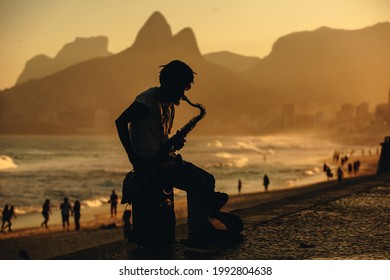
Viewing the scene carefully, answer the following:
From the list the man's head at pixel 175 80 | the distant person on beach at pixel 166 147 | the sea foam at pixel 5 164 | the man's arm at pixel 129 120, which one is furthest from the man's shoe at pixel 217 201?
the sea foam at pixel 5 164

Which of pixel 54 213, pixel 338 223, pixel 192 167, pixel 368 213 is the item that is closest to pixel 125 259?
pixel 192 167

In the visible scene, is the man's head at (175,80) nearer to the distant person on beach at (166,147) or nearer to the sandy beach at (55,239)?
the distant person on beach at (166,147)

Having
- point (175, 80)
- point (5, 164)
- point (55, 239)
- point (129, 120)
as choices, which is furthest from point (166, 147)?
point (5, 164)

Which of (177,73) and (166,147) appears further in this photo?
(177,73)

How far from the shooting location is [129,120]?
450 centimetres

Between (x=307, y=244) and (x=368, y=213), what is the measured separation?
2.57m

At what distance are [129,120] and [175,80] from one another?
573 millimetres

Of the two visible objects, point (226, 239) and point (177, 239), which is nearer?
point (226, 239)

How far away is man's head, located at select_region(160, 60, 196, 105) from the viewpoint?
466cm

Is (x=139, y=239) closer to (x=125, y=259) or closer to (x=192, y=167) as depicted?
(x=125, y=259)

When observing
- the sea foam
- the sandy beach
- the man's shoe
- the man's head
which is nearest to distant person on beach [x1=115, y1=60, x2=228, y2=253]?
the man's head

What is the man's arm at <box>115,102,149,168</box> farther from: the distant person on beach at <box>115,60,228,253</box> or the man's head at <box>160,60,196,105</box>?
the man's head at <box>160,60,196,105</box>

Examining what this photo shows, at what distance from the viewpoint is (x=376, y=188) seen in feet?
36.9

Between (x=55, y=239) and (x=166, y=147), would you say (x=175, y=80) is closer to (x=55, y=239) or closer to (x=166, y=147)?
(x=166, y=147)
